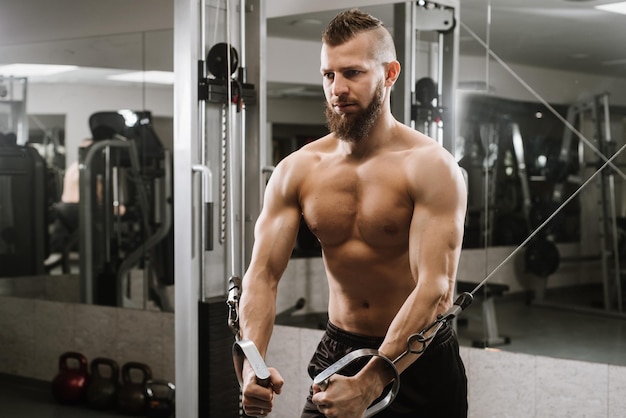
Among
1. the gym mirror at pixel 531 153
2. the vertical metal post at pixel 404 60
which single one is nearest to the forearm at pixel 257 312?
the gym mirror at pixel 531 153

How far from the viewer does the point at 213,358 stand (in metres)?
3.64

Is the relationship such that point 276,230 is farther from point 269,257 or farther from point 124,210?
point 124,210

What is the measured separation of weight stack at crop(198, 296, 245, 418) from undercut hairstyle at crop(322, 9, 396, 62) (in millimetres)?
1908

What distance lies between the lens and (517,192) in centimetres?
412

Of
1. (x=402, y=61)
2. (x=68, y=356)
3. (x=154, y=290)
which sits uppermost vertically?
(x=402, y=61)

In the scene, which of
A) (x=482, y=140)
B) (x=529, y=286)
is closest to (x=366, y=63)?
(x=482, y=140)

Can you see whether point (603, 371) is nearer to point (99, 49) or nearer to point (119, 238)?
point (119, 238)

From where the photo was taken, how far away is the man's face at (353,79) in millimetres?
1916

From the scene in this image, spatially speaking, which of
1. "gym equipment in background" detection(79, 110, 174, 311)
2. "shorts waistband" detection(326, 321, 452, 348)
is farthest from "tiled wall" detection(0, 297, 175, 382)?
"shorts waistband" detection(326, 321, 452, 348)

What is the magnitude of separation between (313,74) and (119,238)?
165 cm

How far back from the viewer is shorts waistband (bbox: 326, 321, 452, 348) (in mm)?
2166

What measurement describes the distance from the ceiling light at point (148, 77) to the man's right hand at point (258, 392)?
10.3 ft

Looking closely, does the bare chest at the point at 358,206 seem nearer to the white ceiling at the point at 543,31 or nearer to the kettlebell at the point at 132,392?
the white ceiling at the point at 543,31

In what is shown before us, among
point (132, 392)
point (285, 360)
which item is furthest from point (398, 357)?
point (132, 392)
